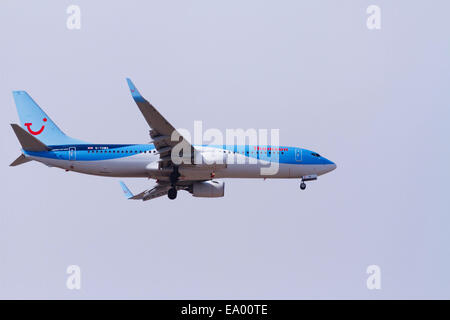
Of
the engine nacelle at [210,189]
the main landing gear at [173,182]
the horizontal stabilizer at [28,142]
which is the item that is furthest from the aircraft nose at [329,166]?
the horizontal stabilizer at [28,142]

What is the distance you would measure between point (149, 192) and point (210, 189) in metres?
5.44

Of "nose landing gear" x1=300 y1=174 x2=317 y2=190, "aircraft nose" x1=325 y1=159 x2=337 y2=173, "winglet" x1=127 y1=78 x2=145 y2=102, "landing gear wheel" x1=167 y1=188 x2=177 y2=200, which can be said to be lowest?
"landing gear wheel" x1=167 y1=188 x2=177 y2=200

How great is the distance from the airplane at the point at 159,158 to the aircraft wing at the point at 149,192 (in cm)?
162

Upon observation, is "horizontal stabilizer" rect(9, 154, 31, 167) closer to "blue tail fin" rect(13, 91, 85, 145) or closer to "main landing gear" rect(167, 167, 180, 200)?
"blue tail fin" rect(13, 91, 85, 145)

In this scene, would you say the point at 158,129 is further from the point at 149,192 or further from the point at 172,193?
the point at 149,192

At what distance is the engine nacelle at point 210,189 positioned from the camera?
58.8 meters

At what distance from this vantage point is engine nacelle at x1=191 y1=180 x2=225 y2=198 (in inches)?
2313

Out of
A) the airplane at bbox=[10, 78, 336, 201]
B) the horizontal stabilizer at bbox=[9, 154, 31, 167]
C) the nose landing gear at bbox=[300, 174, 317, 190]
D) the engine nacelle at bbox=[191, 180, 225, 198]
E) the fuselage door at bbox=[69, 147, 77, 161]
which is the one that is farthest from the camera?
the engine nacelle at bbox=[191, 180, 225, 198]

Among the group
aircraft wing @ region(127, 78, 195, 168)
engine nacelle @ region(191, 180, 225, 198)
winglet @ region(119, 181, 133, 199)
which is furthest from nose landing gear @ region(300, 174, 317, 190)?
winglet @ region(119, 181, 133, 199)

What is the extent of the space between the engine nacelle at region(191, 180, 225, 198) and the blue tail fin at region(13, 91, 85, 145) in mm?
9086

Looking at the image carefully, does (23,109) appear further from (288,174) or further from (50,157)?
(288,174)

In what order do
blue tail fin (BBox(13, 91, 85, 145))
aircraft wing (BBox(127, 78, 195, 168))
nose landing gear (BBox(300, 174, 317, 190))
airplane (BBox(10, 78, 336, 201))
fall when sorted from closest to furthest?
aircraft wing (BBox(127, 78, 195, 168)) < airplane (BBox(10, 78, 336, 201)) < blue tail fin (BBox(13, 91, 85, 145)) < nose landing gear (BBox(300, 174, 317, 190))

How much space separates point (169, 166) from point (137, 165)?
91.1 inches

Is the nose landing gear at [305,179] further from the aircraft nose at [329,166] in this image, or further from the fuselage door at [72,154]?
the fuselage door at [72,154]
